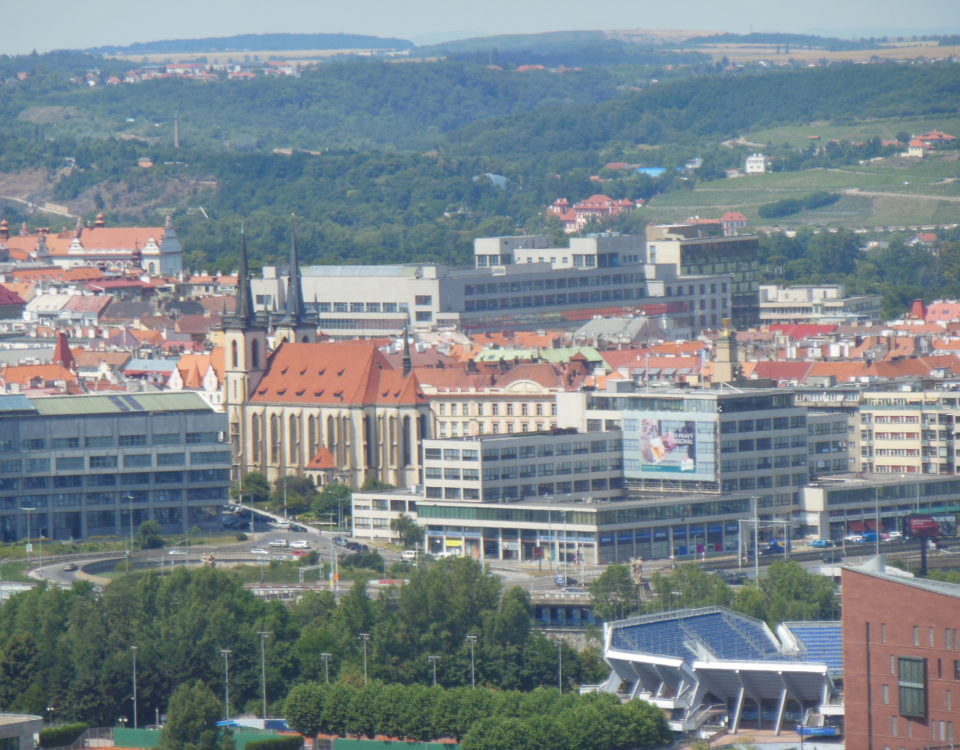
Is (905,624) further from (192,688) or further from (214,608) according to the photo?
(214,608)

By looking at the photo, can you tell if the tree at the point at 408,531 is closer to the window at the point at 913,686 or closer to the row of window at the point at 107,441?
the row of window at the point at 107,441

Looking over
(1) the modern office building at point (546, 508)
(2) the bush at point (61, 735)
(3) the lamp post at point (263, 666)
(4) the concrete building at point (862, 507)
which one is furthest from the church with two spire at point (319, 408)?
(2) the bush at point (61, 735)

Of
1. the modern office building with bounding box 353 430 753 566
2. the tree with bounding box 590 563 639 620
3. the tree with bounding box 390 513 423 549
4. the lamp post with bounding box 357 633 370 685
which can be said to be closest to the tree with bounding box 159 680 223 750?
the lamp post with bounding box 357 633 370 685

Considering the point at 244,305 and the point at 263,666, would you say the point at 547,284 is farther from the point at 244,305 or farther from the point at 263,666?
the point at 263,666

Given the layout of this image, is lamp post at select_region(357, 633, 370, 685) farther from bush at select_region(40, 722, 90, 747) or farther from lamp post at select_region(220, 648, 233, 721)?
bush at select_region(40, 722, 90, 747)

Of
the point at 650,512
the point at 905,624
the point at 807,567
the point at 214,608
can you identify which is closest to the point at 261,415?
the point at 650,512

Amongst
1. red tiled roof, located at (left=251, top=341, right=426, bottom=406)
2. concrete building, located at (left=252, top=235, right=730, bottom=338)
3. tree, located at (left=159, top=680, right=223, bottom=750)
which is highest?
concrete building, located at (left=252, top=235, right=730, bottom=338)

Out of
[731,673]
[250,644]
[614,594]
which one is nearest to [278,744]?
[250,644]
